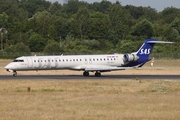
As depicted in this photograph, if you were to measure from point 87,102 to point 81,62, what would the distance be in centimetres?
2689

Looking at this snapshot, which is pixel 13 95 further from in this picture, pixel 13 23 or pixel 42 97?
pixel 13 23

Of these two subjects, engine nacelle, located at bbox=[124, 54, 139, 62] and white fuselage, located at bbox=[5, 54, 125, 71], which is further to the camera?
engine nacelle, located at bbox=[124, 54, 139, 62]

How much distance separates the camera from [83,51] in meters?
97.9

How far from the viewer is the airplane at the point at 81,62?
170ft

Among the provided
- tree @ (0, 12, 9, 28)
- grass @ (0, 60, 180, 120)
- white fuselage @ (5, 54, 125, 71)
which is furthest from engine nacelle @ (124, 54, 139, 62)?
tree @ (0, 12, 9, 28)

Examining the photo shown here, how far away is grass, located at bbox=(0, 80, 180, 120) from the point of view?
2228 centimetres

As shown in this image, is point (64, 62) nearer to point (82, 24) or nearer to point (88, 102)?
point (88, 102)

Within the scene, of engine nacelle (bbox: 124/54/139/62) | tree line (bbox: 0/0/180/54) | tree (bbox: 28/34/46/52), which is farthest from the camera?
tree line (bbox: 0/0/180/54)

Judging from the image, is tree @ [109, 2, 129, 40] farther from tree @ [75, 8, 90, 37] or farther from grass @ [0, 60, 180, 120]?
grass @ [0, 60, 180, 120]

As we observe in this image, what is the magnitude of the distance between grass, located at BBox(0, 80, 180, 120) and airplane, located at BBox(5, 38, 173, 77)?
12520 millimetres

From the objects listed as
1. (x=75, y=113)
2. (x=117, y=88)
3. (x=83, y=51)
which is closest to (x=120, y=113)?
(x=75, y=113)

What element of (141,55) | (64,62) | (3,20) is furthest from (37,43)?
(64,62)

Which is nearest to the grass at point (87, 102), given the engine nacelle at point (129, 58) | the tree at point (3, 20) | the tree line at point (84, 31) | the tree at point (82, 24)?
the engine nacelle at point (129, 58)

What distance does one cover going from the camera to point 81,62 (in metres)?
54.0
